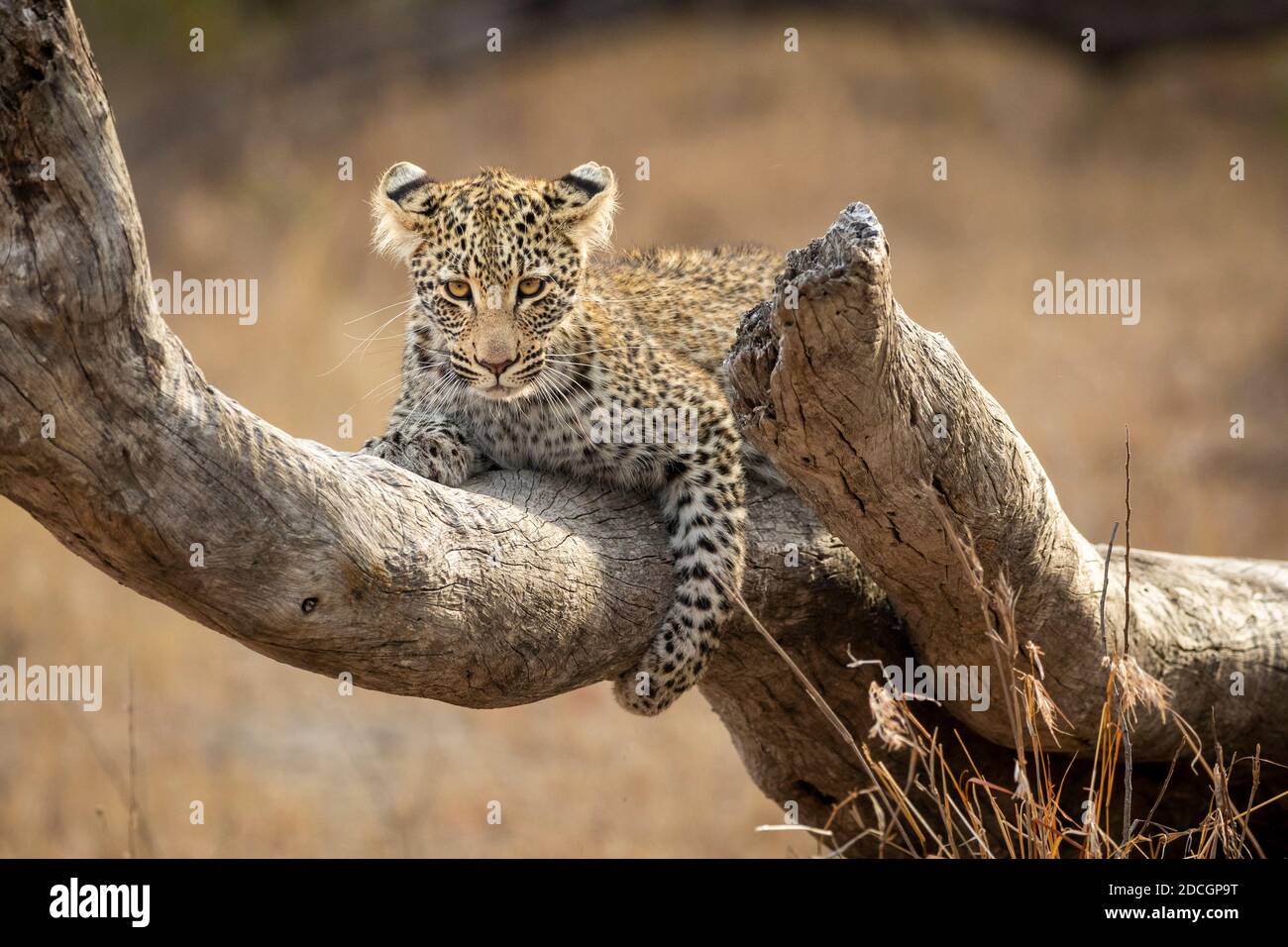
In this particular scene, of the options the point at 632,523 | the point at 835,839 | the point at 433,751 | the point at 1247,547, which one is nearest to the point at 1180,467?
the point at 1247,547

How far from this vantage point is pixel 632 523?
5.44 metres

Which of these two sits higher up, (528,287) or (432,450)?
(528,287)

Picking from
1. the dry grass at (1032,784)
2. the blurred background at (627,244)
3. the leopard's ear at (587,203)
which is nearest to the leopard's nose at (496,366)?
the leopard's ear at (587,203)

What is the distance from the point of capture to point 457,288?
5.75 m

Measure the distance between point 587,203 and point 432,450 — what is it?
1.32 meters

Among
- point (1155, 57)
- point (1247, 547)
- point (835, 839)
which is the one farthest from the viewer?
point (1155, 57)

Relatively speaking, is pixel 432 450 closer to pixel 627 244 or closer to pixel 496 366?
pixel 496 366

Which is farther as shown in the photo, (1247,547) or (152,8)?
(152,8)

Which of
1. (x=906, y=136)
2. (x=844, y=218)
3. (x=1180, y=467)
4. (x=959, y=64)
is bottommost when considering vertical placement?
(x=844, y=218)

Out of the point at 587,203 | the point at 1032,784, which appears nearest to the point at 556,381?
the point at 587,203

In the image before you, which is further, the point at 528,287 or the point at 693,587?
the point at 528,287

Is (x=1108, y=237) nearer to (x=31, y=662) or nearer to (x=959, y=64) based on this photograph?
(x=959, y=64)

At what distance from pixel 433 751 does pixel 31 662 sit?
11.7ft

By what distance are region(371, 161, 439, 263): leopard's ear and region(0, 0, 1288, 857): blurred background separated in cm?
275
